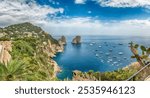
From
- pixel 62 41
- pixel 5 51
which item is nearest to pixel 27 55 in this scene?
pixel 5 51

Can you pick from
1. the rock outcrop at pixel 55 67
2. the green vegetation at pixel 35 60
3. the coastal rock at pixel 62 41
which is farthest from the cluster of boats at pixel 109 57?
the rock outcrop at pixel 55 67

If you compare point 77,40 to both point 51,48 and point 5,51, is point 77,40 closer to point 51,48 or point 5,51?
point 51,48

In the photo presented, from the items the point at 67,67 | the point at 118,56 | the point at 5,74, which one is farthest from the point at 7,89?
the point at 118,56

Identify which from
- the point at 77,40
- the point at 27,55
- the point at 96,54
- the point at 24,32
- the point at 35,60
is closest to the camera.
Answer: the point at 77,40

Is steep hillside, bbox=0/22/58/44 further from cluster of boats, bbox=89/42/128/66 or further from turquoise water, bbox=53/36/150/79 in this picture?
cluster of boats, bbox=89/42/128/66

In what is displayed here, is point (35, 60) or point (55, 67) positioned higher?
point (35, 60)

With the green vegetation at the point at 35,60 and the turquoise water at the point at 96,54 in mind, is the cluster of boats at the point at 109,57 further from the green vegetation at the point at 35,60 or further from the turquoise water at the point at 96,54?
the green vegetation at the point at 35,60

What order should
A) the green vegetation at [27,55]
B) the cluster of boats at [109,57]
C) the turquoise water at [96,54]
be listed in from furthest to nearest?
the cluster of boats at [109,57] → the turquoise water at [96,54] → the green vegetation at [27,55]

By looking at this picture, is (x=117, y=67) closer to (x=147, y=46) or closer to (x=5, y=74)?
(x=147, y=46)
